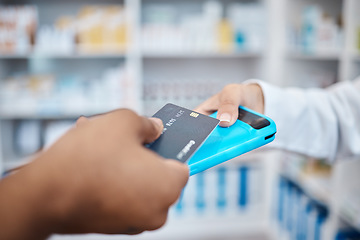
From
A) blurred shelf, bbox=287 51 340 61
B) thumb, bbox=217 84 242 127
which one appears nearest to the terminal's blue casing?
thumb, bbox=217 84 242 127

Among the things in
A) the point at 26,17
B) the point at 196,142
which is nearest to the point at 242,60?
the point at 26,17

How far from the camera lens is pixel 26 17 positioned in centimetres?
245

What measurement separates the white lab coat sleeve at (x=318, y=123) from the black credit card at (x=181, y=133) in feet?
1.58

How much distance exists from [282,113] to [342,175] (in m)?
0.98

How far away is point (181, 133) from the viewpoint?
24.1 inches

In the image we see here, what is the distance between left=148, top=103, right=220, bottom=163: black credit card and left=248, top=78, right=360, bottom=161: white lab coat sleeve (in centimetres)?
48

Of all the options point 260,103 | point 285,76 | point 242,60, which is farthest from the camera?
point 242,60

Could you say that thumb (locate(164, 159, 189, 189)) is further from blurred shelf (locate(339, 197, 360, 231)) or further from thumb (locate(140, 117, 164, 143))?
blurred shelf (locate(339, 197, 360, 231))

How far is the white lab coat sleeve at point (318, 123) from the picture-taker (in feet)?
3.59

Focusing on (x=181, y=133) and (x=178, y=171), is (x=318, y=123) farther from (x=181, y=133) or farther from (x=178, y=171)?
(x=178, y=171)

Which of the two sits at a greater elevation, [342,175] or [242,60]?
[242,60]

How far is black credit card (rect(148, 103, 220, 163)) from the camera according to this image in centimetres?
55

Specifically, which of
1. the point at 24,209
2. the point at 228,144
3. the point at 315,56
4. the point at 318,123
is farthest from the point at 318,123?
the point at 315,56

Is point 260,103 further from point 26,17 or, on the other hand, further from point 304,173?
point 26,17
